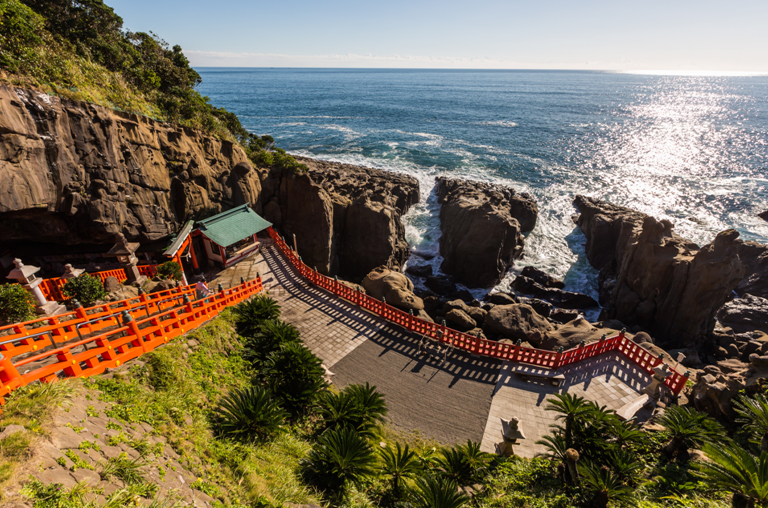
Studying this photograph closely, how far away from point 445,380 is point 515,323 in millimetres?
7851

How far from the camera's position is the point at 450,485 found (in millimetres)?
7492

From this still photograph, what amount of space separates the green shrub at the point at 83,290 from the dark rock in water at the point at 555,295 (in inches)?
1197

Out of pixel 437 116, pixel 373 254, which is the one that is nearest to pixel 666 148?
pixel 437 116

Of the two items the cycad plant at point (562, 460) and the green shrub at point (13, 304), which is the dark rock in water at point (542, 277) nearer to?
the cycad plant at point (562, 460)

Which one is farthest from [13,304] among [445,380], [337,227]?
[337,227]

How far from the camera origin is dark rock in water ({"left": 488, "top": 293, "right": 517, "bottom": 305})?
2756 centimetres

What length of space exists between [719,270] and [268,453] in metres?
28.7

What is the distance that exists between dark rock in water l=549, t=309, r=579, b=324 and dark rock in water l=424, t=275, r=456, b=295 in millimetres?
8320

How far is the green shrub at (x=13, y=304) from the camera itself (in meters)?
A: 11.0

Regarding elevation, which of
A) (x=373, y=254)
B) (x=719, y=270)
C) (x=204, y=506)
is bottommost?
(x=373, y=254)

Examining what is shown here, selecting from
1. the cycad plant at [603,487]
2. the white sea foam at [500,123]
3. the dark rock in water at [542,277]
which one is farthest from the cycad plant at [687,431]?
the white sea foam at [500,123]

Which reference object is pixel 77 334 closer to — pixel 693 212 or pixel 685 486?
pixel 685 486

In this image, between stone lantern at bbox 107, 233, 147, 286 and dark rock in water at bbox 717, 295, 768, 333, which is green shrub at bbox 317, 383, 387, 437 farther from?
dark rock in water at bbox 717, 295, 768, 333

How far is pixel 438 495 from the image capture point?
7.27 m
